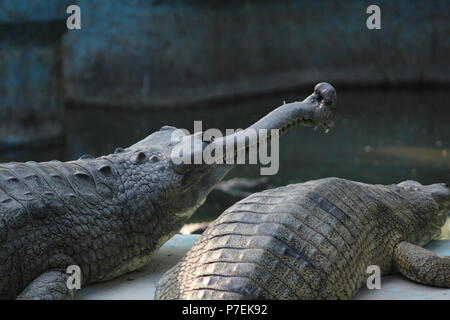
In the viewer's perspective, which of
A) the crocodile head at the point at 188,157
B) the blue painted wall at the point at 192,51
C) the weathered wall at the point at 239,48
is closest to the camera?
the crocodile head at the point at 188,157

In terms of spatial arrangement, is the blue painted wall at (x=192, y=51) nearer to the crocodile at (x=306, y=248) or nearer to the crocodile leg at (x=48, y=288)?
the crocodile leg at (x=48, y=288)

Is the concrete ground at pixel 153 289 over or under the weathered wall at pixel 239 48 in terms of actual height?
under

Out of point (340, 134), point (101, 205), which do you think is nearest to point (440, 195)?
point (101, 205)

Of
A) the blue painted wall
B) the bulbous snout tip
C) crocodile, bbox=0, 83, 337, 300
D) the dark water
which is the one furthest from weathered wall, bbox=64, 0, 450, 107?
the bulbous snout tip

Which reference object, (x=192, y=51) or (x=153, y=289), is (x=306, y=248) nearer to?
(x=153, y=289)

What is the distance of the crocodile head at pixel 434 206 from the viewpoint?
3.51 m

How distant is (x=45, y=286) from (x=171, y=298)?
0.59 meters

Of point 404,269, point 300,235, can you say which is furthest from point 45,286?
point 404,269

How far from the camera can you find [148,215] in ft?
10.5

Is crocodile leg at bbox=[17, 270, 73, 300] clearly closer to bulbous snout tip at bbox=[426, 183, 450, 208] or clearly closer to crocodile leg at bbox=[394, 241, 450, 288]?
crocodile leg at bbox=[394, 241, 450, 288]

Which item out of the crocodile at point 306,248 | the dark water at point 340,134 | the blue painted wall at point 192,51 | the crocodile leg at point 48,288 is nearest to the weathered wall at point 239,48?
the blue painted wall at point 192,51

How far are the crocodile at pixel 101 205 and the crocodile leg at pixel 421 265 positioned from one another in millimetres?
803

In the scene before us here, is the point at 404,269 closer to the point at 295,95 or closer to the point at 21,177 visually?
the point at 21,177
